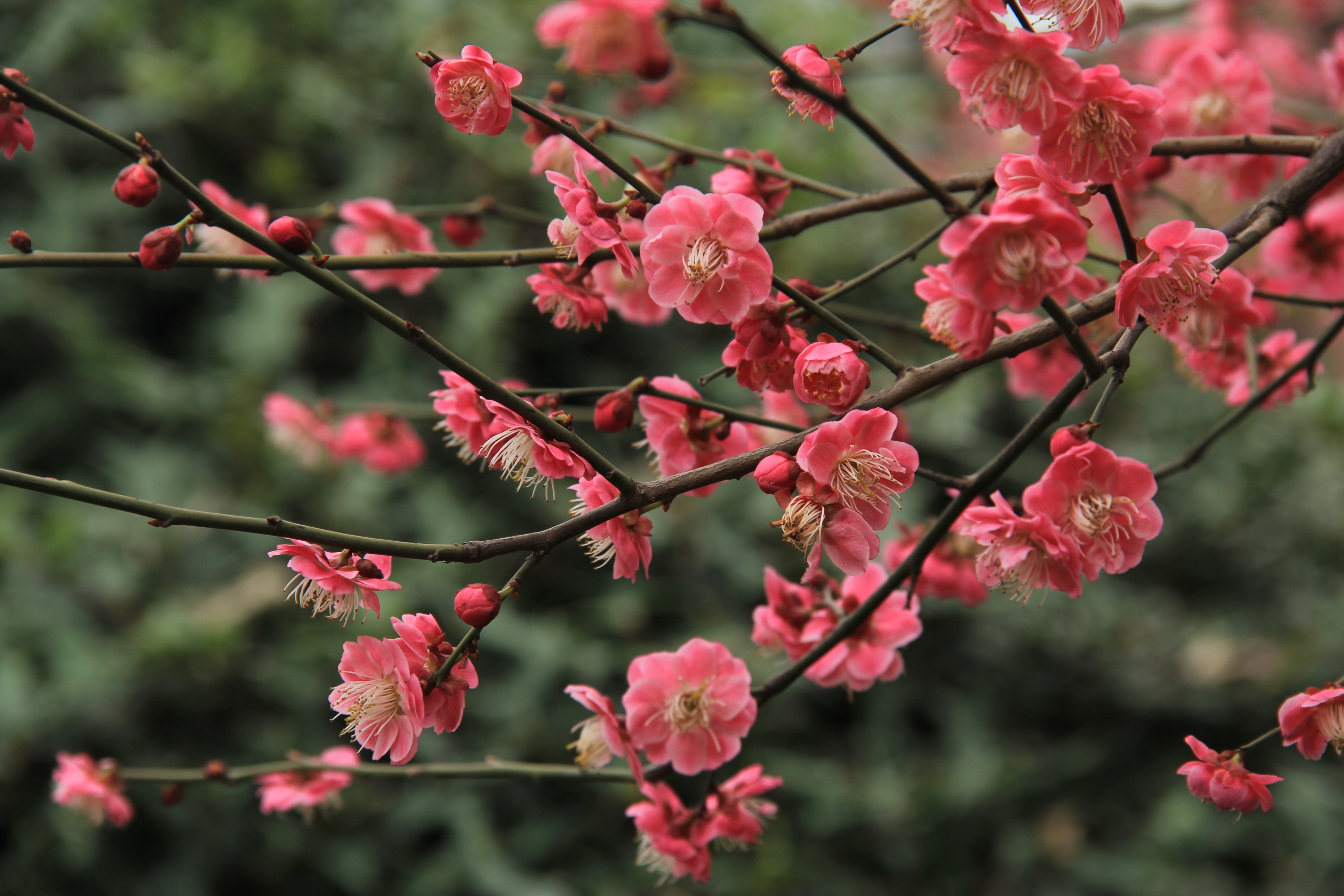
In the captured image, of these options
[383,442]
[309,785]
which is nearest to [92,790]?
[309,785]

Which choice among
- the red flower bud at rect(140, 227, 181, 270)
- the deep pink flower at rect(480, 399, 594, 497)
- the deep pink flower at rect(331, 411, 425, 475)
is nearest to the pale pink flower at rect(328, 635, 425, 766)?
the deep pink flower at rect(480, 399, 594, 497)

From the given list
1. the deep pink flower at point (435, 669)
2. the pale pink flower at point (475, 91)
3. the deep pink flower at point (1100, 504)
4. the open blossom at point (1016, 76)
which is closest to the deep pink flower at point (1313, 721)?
the deep pink flower at point (1100, 504)

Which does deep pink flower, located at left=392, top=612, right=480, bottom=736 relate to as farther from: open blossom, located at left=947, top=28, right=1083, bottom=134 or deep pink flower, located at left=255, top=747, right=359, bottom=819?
open blossom, located at left=947, top=28, right=1083, bottom=134

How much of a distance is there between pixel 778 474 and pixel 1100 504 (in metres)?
0.19

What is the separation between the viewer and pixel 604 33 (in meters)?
0.95

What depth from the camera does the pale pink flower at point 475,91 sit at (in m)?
0.51

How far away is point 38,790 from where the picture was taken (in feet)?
5.08

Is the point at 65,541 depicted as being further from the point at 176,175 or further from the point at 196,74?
the point at 176,175

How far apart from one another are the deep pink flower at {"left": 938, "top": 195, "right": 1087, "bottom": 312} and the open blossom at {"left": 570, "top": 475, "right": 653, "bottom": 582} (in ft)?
0.72

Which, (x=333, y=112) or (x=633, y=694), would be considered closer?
(x=633, y=694)

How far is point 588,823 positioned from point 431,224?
1.49m

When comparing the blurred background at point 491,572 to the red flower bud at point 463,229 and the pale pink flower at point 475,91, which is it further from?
the pale pink flower at point 475,91

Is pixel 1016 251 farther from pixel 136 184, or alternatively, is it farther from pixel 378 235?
pixel 378 235

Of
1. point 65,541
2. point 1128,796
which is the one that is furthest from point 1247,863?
point 65,541
